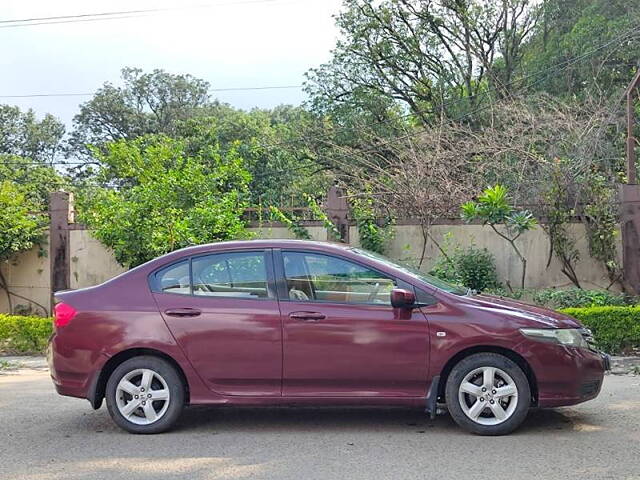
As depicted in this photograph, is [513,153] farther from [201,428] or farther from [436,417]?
[201,428]

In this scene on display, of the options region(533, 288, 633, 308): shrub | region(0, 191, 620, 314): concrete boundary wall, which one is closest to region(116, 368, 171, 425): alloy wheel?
region(0, 191, 620, 314): concrete boundary wall

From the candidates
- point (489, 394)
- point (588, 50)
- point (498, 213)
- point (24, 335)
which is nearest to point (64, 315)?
point (489, 394)

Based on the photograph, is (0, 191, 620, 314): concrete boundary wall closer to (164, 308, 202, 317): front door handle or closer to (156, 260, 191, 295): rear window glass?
(156, 260, 191, 295): rear window glass

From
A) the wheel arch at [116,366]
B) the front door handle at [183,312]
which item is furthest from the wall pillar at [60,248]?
the front door handle at [183,312]

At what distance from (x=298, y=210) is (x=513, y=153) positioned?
4.42 metres

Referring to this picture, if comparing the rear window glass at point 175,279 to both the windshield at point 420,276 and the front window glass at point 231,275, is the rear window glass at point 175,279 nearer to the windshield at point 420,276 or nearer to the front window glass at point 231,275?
the front window glass at point 231,275

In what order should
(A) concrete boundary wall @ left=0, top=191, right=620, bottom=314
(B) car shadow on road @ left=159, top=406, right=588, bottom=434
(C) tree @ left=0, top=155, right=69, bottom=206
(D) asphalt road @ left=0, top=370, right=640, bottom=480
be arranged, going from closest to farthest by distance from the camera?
(D) asphalt road @ left=0, top=370, right=640, bottom=480, (B) car shadow on road @ left=159, top=406, right=588, bottom=434, (A) concrete boundary wall @ left=0, top=191, right=620, bottom=314, (C) tree @ left=0, top=155, right=69, bottom=206

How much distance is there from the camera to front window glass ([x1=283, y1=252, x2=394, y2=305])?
19.8 ft

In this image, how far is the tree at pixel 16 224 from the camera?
559 inches

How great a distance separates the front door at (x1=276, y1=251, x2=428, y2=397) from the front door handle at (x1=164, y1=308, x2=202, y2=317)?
723 millimetres

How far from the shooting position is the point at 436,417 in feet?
21.3

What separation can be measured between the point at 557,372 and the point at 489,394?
564mm

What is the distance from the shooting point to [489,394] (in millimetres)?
5812

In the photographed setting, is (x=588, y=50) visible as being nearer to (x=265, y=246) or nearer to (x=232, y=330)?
(x=265, y=246)
